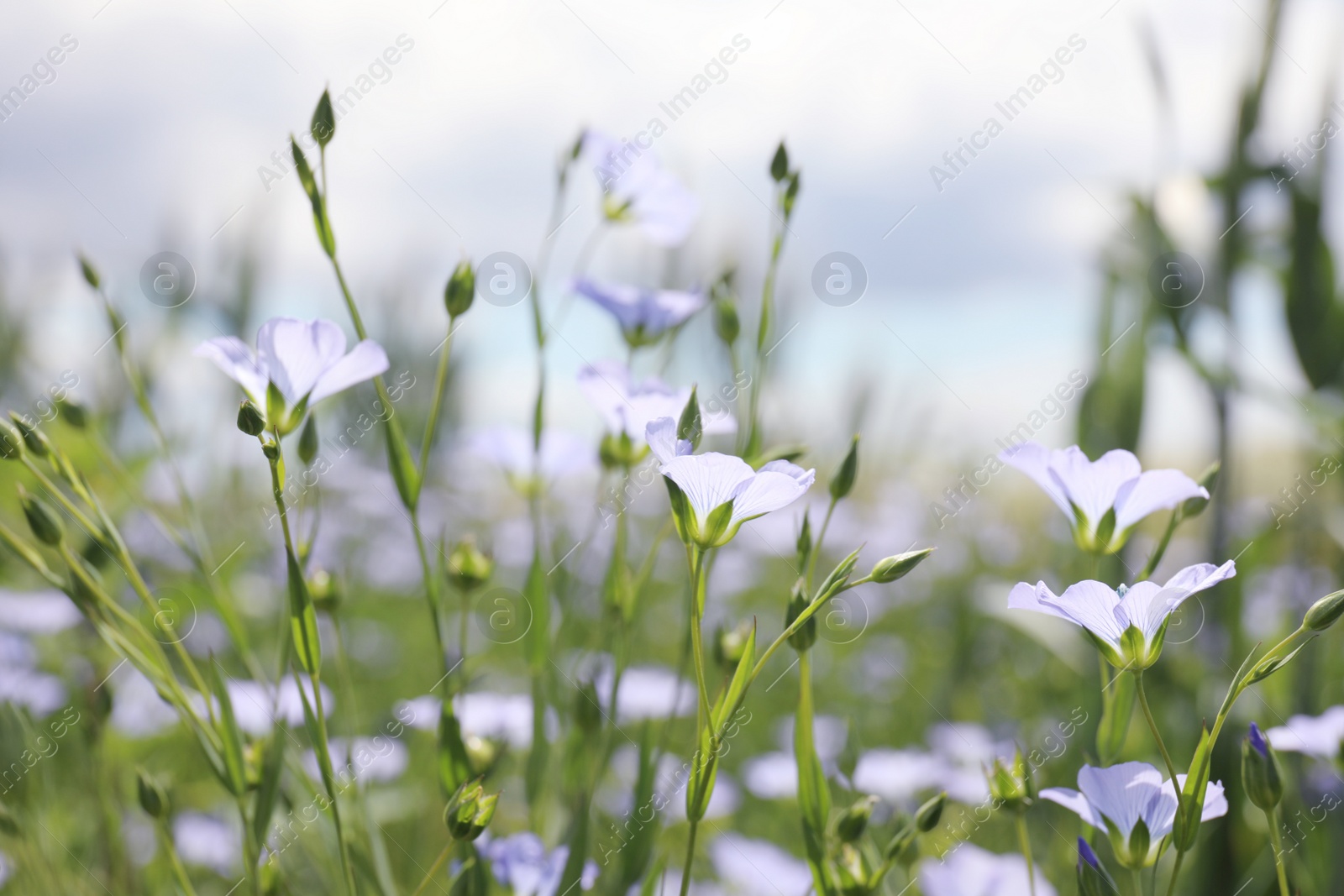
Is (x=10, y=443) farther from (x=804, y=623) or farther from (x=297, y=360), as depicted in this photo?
(x=804, y=623)

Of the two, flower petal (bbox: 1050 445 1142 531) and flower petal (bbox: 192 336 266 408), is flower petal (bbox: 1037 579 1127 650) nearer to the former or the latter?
flower petal (bbox: 1050 445 1142 531)

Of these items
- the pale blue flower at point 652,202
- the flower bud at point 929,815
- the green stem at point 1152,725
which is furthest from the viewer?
the pale blue flower at point 652,202

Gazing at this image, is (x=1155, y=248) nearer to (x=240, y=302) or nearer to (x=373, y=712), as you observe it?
(x=373, y=712)

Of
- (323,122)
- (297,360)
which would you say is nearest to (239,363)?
(297,360)

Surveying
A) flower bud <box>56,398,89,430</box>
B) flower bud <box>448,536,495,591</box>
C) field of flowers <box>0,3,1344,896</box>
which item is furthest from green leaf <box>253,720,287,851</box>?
flower bud <box>56,398,89,430</box>

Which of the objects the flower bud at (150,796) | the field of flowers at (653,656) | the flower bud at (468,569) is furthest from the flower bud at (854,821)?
the flower bud at (150,796)

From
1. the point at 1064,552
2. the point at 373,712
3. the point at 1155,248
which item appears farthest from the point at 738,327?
the point at 1064,552

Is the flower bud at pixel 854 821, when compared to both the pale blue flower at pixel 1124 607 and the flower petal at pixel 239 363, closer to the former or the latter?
the pale blue flower at pixel 1124 607
